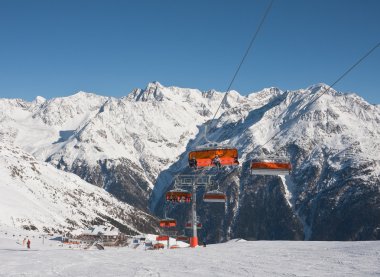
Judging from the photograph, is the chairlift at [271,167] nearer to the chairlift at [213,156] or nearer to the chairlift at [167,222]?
the chairlift at [213,156]

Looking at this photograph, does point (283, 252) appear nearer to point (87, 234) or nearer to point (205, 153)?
point (205, 153)

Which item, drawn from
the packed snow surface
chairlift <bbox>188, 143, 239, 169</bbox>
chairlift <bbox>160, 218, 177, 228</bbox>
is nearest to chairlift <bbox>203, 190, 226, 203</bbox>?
chairlift <bbox>188, 143, 239, 169</bbox>

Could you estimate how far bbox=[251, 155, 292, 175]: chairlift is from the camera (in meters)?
34.9

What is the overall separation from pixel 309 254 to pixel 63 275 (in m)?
14.3

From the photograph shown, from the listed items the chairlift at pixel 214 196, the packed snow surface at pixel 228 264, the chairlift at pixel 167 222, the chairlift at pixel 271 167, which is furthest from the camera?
the chairlift at pixel 167 222

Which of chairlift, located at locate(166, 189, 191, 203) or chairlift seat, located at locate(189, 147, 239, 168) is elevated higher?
chairlift, located at locate(166, 189, 191, 203)

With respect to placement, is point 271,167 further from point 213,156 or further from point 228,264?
point 228,264

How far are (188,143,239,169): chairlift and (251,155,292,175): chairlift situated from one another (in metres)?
1.61

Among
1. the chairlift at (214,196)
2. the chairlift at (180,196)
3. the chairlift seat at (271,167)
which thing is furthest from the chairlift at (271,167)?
the chairlift at (180,196)

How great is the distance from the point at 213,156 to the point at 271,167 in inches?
168

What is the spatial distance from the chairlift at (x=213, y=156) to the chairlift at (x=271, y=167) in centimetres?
161

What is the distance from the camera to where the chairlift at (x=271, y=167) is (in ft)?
115

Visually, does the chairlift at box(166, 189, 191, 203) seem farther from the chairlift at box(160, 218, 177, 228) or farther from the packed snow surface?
the packed snow surface

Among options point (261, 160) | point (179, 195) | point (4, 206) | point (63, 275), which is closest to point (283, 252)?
point (261, 160)
